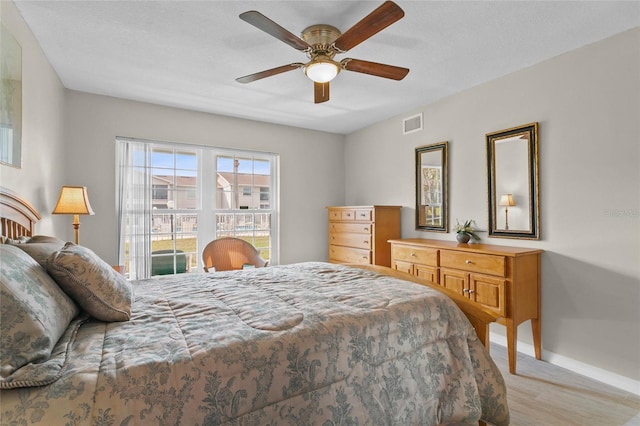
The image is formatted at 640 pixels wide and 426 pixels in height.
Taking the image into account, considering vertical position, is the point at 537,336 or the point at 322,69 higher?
the point at 322,69

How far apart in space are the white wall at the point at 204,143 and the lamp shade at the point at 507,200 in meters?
2.71

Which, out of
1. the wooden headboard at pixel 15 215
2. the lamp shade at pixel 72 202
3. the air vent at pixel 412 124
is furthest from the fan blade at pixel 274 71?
the air vent at pixel 412 124

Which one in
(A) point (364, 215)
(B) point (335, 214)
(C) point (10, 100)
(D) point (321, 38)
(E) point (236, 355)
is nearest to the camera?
(E) point (236, 355)

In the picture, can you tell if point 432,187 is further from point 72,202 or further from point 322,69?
point 72,202

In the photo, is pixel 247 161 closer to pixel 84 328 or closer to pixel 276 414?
pixel 84 328

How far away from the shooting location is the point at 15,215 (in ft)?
6.69

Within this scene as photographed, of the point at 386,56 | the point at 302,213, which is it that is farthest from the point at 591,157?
the point at 302,213

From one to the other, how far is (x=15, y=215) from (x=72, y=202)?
86 centimetres

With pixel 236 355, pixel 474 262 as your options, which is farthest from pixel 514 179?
pixel 236 355

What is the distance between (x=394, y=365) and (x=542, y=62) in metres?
2.99

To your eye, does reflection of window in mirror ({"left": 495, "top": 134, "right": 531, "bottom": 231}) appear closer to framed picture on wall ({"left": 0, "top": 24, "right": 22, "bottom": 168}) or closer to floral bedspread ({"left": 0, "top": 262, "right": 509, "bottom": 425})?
floral bedspread ({"left": 0, "top": 262, "right": 509, "bottom": 425})

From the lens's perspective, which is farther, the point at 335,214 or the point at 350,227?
the point at 335,214

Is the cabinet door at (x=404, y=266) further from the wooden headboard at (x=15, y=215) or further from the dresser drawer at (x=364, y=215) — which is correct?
the wooden headboard at (x=15, y=215)

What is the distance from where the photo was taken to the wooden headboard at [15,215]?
1.89 metres
